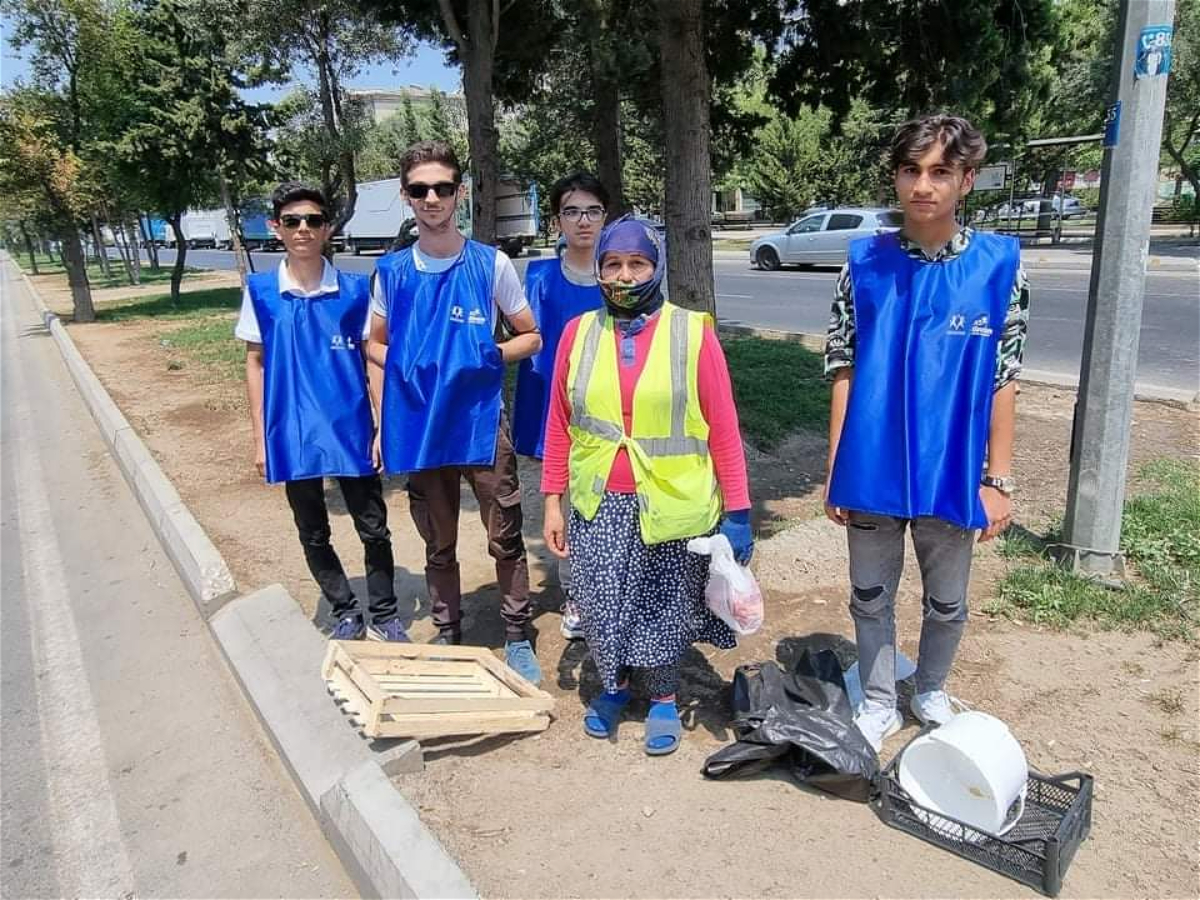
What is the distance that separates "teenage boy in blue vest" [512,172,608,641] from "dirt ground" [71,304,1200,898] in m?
0.70

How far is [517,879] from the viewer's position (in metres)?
2.42

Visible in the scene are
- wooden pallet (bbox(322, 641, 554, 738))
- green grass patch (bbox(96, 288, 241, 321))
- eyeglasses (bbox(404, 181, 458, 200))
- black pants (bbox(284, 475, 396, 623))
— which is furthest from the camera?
green grass patch (bbox(96, 288, 241, 321))

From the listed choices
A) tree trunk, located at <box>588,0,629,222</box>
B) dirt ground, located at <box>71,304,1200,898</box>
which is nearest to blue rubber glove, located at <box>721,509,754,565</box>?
dirt ground, located at <box>71,304,1200,898</box>

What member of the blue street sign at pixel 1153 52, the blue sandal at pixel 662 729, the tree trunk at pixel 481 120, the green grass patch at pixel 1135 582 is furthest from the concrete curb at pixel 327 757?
the tree trunk at pixel 481 120

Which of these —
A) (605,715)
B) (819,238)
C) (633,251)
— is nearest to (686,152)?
(633,251)

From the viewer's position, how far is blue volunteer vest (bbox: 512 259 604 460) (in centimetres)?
357

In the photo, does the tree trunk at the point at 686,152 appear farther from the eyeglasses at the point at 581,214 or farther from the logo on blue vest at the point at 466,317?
the logo on blue vest at the point at 466,317

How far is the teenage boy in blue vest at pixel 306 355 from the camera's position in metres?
3.40

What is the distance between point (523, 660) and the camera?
352cm

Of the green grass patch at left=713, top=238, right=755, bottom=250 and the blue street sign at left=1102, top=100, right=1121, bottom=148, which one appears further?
the green grass patch at left=713, top=238, right=755, bottom=250

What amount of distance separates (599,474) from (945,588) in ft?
3.88

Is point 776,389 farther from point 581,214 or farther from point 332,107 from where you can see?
point 332,107

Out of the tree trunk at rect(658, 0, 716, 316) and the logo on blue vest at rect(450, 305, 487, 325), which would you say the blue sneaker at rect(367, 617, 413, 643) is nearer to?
the logo on blue vest at rect(450, 305, 487, 325)

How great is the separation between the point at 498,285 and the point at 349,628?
175cm
